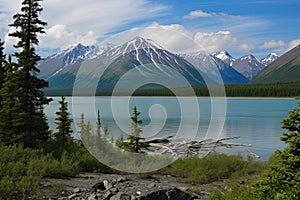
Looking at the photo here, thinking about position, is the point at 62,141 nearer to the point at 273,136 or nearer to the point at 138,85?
the point at 138,85

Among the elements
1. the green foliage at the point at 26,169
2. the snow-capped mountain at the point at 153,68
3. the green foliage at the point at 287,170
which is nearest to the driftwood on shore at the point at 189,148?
the snow-capped mountain at the point at 153,68

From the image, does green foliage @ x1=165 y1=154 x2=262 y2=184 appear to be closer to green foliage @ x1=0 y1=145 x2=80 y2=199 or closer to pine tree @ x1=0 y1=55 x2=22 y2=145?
green foliage @ x1=0 y1=145 x2=80 y2=199

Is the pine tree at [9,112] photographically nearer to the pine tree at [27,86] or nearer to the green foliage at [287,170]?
the pine tree at [27,86]

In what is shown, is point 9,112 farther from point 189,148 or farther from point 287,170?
point 287,170

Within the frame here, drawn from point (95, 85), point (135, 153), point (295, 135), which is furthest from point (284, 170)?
point (135, 153)

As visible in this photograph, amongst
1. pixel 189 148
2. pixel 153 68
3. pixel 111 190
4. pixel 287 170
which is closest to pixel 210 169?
pixel 153 68
